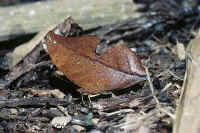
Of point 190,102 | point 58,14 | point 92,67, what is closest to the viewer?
point 190,102

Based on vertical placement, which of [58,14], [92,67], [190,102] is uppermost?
[58,14]

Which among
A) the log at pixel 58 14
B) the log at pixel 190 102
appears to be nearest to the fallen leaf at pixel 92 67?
the log at pixel 190 102

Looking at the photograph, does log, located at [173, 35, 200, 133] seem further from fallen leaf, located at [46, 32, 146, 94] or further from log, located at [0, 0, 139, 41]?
log, located at [0, 0, 139, 41]

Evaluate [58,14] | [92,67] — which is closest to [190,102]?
[92,67]

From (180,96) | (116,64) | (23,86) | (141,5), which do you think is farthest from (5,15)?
(180,96)

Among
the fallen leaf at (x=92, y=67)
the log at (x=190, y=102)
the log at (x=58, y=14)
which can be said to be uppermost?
the log at (x=58, y=14)

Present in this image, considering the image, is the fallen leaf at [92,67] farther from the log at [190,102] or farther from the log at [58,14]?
the log at [58,14]

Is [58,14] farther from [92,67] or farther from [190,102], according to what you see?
[190,102]
